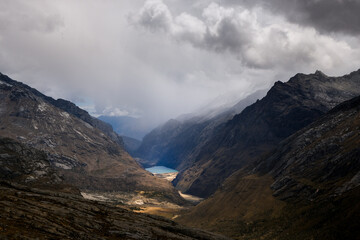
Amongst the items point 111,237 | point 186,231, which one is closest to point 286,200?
point 186,231

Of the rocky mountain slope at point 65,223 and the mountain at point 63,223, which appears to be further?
the mountain at point 63,223

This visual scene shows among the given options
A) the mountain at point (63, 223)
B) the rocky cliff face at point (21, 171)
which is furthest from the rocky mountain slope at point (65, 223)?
the rocky cliff face at point (21, 171)

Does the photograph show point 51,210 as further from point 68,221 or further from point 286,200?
point 286,200

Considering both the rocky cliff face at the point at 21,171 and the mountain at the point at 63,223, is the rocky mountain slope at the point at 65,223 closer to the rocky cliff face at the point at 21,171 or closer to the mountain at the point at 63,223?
the mountain at the point at 63,223

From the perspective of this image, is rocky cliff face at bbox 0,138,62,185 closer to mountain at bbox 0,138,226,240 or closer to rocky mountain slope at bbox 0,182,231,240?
mountain at bbox 0,138,226,240

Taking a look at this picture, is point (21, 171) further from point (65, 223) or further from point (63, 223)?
point (63, 223)

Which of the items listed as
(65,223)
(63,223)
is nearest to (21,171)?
(65,223)

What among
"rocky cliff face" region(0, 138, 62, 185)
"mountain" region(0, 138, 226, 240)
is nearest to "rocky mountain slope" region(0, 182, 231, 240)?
"mountain" region(0, 138, 226, 240)

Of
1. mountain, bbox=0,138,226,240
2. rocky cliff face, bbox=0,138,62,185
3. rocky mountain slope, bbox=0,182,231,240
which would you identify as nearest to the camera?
rocky mountain slope, bbox=0,182,231,240

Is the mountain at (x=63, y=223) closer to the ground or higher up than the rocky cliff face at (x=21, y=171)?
closer to the ground

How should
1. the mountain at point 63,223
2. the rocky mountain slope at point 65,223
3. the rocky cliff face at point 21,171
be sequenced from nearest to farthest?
the rocky mountain slope at point 65,223
the mountain at point 63,223
the rocky cliff face at point 21,171

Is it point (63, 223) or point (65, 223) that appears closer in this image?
point (63, 223)

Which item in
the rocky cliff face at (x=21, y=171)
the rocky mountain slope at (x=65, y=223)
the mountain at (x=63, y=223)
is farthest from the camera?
the rocky cliff face at (x=21, y=171)
